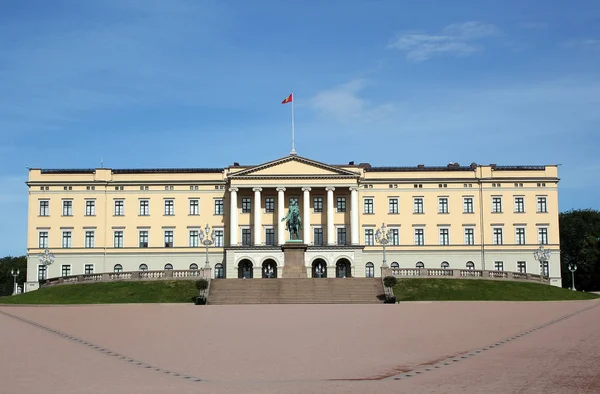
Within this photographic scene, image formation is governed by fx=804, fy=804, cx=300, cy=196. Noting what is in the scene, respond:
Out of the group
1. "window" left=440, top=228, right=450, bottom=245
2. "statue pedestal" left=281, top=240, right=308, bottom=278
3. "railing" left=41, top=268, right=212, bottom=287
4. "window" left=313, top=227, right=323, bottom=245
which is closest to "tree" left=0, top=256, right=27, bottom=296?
"window" left=313, top=227, right=323, bottom=245

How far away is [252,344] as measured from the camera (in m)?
23.2

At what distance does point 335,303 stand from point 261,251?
32.7 m

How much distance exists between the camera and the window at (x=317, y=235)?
91.4 metres

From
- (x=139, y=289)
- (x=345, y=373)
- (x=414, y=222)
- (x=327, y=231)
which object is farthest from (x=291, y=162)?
(x=345, y=373)

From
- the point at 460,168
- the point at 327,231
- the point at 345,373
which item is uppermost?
the point at 460,168

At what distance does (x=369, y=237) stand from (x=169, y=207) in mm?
23248

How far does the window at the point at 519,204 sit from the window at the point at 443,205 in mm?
8007

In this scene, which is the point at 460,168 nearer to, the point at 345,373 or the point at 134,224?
the point at 134,224

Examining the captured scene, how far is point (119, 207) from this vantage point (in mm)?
92375

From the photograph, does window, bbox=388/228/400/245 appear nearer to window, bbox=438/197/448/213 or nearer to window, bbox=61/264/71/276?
window, bbox=438/197/448/213

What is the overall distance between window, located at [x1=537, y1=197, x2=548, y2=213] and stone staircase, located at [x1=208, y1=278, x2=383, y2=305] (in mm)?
35236

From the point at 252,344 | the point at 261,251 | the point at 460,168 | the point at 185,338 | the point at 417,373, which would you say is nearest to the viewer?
the point at 417,373

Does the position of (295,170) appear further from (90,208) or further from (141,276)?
(141,276)

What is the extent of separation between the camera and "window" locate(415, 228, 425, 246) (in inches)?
3637
